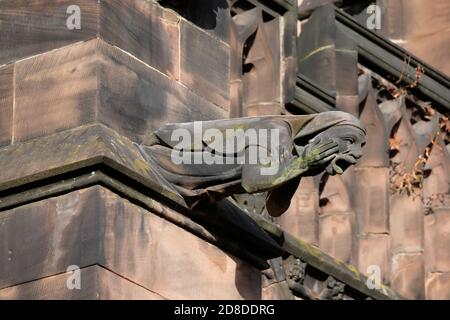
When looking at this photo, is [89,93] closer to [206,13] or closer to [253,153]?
[253,153]

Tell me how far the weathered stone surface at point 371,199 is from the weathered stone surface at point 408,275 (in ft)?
1.04

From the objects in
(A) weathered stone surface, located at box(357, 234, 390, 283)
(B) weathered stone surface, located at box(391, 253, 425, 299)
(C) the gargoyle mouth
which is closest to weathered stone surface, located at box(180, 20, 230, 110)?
(C) the gargoyle mouth

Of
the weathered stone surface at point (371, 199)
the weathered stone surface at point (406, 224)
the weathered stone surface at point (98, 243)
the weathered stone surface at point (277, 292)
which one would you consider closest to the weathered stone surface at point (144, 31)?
the weathered stone surface at point (98, 243)

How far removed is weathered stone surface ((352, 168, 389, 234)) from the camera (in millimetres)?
19031

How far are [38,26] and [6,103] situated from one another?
440 mm

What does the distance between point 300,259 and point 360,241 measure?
1088 mm

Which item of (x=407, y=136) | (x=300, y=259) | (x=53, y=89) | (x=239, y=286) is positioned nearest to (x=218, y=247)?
(x=239, y=286)

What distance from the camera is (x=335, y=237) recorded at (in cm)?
1869

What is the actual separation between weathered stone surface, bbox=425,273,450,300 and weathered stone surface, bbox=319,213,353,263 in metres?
0.92

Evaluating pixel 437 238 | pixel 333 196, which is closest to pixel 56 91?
pixel 333 196

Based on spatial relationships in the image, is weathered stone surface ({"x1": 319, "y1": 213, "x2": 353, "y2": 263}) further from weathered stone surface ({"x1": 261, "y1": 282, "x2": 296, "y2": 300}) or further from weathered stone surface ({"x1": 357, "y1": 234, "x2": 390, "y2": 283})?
weathered stone surface ({"x1": 261, "y1": 282, "x2": 296, "y2": 300})
